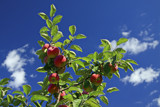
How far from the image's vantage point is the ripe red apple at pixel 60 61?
2.86m

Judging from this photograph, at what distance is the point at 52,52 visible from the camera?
2881mm

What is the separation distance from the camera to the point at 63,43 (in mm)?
3037

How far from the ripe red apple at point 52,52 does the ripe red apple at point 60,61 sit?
67mm

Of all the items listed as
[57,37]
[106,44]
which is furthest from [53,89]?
[106,44]

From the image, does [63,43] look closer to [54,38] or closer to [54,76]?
[54,38]

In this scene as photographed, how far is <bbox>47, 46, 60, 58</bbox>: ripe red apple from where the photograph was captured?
288cm

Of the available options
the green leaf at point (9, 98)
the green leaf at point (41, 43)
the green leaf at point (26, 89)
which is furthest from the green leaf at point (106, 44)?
the green leaf at point (9, 98)

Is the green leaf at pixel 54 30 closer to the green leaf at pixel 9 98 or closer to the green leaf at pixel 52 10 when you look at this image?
the green leaf at pixel 52 10

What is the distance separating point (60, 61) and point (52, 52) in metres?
0.18

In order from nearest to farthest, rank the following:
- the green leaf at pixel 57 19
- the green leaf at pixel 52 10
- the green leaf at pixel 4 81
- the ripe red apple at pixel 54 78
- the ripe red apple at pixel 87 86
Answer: the ripe red apple at pixel 54 78, the ripe red apple at pixel 87 86, the green leaf at pixel 57 19, the green leaf at pixel 52 10, the green leaf at pixel 4 81

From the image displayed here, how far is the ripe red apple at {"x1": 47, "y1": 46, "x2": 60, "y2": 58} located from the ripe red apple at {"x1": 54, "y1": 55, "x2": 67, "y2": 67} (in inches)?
2.7

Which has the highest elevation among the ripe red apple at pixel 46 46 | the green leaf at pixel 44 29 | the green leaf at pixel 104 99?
the green leaf at pixel 44 29

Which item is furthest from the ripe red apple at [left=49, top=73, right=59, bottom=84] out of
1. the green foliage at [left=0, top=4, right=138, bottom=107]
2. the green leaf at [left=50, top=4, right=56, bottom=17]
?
the green leaf at [left=50, top=4, right=56, bottom=17]

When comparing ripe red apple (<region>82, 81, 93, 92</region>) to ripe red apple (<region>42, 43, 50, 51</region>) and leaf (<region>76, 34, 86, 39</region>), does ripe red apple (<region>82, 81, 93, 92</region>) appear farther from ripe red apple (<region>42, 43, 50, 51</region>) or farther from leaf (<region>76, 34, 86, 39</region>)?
ripe red apple (<region>42, 43, 50, 51</region>)
